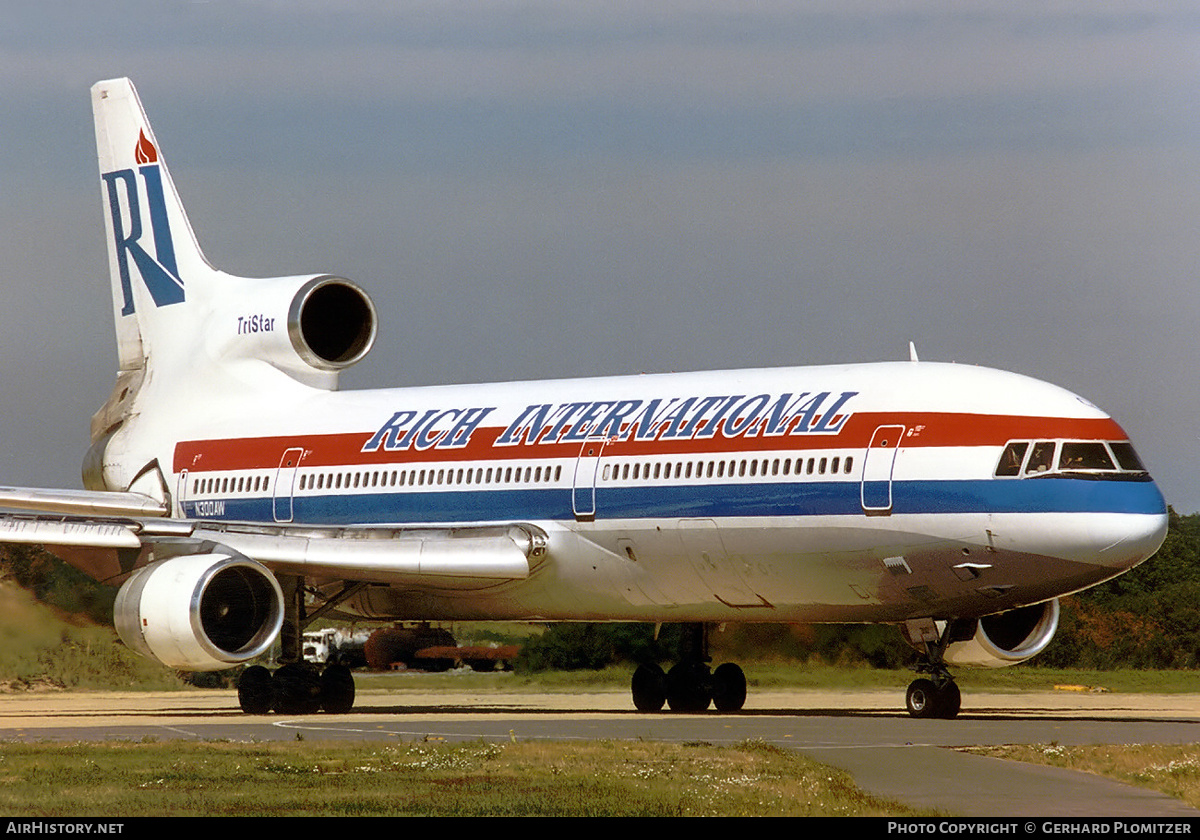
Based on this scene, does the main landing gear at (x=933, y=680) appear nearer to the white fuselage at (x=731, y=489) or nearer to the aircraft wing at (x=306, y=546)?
the white fuselage at (x=731, y=489)

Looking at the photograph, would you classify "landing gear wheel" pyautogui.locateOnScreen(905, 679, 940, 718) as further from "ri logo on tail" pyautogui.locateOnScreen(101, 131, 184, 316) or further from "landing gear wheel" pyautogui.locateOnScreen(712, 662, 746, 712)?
"ri logo on tail" pyautogui.locateOnScreen(101, 131, 184, 316)

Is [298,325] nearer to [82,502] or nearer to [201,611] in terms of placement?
[82,502]

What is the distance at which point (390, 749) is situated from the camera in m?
18.9

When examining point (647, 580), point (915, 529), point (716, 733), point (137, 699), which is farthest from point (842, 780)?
point (137, 699)

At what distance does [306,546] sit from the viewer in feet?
93.4

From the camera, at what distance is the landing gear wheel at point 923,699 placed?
2466 centimetres

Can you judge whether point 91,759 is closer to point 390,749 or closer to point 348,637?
point 390,749

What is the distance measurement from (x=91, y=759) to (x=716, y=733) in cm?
713

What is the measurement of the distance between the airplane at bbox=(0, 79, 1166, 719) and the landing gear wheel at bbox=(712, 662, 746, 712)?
7cm

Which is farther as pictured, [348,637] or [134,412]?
[348,637]

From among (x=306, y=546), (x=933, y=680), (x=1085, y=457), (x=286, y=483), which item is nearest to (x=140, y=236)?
(x=286, y=483)

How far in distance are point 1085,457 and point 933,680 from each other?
3.49 m

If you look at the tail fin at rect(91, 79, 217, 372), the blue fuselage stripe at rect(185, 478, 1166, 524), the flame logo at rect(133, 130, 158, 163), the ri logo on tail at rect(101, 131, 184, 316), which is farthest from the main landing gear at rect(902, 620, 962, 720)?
the flame logo at rect(133, 130, 158, 163)
